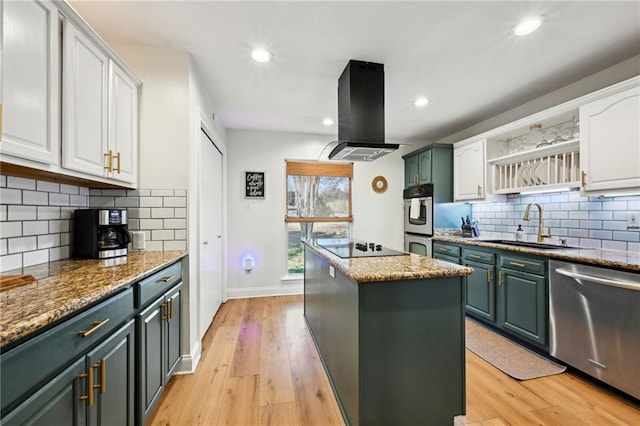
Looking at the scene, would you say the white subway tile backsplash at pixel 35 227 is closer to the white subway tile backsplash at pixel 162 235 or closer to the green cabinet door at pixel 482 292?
the white subway tile backsplash at pixel 162 235

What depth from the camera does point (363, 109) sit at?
86.4 inches

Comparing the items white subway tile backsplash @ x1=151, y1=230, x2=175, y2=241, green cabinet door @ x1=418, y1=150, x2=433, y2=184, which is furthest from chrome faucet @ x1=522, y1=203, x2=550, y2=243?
white subway tile backsplash @ x1=151, y1=230, x2=175, y2=241

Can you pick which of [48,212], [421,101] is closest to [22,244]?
[48,212]

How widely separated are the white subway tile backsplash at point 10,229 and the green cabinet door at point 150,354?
0.76m

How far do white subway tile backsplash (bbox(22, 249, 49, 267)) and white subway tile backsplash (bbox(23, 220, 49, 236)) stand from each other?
109 millimetres

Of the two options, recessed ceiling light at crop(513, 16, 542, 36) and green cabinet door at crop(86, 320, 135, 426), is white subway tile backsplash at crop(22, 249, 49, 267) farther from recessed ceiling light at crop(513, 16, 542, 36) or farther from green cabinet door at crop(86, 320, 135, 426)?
recessed ceiling light at crop(513, 16, 542, 36)

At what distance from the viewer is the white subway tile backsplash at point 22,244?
138 centimetres

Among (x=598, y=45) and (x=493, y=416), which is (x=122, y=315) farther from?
(x=598, y=45)

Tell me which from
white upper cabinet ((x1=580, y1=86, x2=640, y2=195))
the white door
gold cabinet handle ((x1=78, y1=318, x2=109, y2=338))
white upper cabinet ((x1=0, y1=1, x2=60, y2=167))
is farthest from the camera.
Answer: the white door

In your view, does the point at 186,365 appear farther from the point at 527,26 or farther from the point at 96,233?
the point at 527,26

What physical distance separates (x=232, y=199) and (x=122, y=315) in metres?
2.76

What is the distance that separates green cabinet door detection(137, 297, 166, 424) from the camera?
4.50ft

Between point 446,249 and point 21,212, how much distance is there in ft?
12.2

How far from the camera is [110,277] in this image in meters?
1.25
